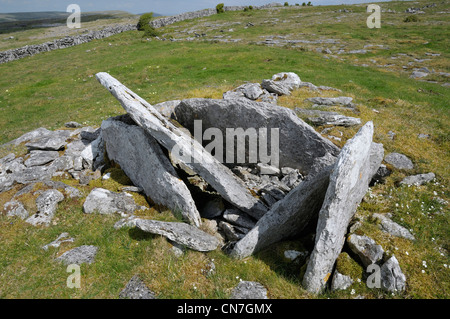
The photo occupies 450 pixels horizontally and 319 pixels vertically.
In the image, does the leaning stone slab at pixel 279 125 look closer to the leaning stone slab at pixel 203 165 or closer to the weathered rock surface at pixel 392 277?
the leaning stone slab at pixel 203 165

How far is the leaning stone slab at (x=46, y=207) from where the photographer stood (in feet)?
29.1

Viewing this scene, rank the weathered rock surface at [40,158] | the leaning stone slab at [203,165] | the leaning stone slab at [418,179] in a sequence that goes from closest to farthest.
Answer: the leaning stone slab at [203,165] → the leaning stone slab at [418,179] → the weathered rock surface at [40,158]

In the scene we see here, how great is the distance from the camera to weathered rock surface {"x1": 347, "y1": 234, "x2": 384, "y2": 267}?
22.0 feet

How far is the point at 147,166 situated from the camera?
995cm

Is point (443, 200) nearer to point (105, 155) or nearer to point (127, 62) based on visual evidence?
point (105, 155)

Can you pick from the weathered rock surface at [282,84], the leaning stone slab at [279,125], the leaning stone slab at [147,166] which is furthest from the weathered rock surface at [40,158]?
the weathered rock surface at [282,84]

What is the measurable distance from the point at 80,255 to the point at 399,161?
1310cm

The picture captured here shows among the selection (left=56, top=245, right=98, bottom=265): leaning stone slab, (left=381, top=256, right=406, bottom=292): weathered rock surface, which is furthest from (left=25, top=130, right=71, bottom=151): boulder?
(left=381, top=256, right=406, bottom=292): weathered rock surface

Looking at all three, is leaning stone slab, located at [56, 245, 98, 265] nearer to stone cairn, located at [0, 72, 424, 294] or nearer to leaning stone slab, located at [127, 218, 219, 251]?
stone cairn, located at [0, 72, 424, 294]

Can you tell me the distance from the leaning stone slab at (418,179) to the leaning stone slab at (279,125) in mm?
2992

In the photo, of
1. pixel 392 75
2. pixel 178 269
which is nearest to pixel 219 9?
pixel 392 75

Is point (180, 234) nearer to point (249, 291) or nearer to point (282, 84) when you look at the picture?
point (249, 291)

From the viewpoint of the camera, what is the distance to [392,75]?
1174 inches
